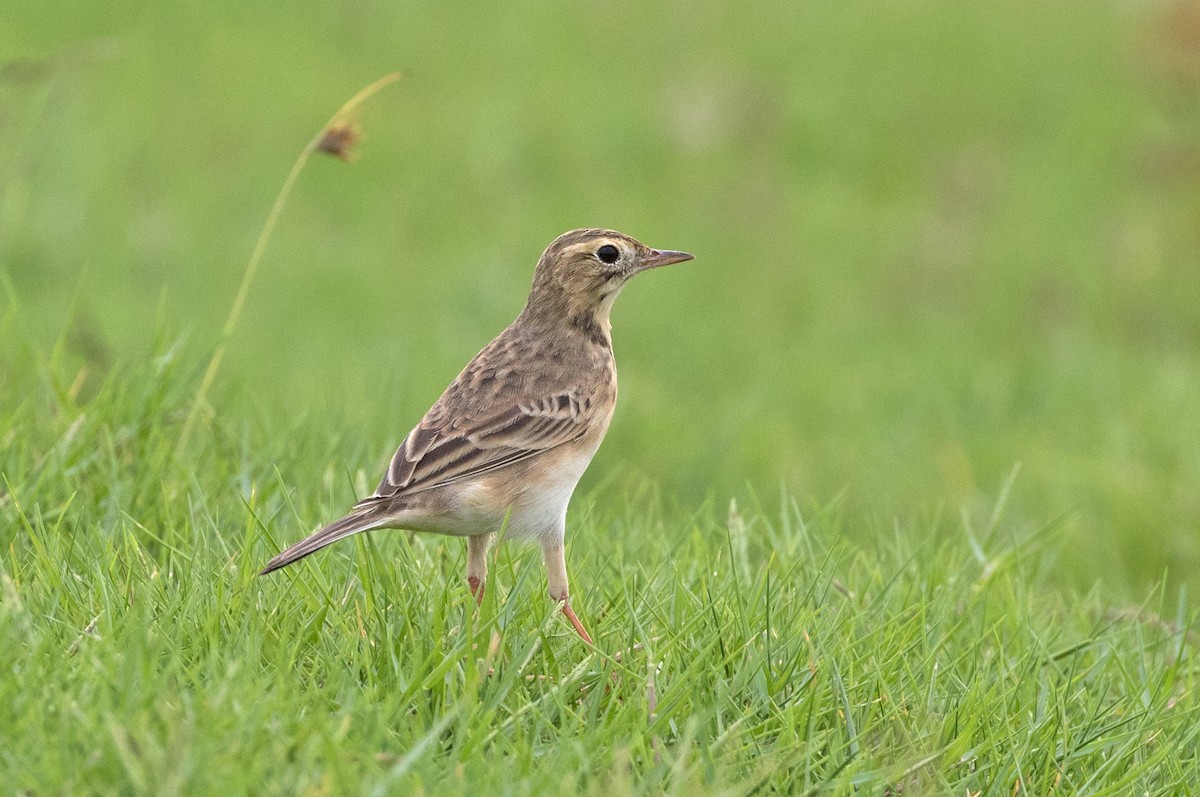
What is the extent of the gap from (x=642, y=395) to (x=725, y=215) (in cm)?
534

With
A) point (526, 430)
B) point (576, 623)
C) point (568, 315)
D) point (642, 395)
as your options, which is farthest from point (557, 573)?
point (642, 395)

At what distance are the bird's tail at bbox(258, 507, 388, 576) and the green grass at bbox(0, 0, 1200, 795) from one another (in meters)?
0.12

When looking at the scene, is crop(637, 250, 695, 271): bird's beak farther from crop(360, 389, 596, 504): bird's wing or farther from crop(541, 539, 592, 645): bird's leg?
crop(541, 539, 592, 645): bird's leg

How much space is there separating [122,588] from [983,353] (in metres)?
11.0

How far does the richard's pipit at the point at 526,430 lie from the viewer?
4.80 meters

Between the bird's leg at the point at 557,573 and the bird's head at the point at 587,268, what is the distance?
42.0 inches

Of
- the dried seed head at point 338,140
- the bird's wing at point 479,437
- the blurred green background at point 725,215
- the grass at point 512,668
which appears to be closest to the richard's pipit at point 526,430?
the bird's wing at point 479,437

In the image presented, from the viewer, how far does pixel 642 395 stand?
1125 centimetres

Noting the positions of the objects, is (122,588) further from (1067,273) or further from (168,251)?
(1067,273)

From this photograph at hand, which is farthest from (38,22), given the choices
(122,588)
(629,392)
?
(122,588)

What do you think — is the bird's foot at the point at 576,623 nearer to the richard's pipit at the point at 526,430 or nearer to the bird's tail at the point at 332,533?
the richard's pipit at the point at 526,430

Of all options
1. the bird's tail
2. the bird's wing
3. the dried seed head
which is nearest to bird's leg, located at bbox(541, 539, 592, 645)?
the bird's wing

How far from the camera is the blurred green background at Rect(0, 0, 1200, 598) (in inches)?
419

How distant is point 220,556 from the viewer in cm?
490
